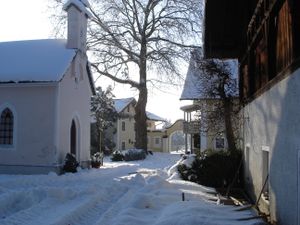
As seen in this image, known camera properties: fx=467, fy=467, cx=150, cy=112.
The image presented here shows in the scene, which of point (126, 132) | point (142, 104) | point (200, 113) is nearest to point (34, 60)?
point (200, 113)

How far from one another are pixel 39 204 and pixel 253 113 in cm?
619

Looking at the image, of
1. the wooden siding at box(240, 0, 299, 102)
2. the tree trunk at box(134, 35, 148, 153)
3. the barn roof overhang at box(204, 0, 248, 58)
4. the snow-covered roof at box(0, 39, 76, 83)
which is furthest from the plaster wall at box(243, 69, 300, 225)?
the tree trunk at box(134, 35, 148, 153)

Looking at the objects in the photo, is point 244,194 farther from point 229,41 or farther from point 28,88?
point 28,88

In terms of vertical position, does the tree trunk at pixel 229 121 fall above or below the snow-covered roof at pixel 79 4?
below

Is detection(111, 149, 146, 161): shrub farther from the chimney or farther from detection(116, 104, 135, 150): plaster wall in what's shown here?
detection(116, 104, 135, 150): plaster wall

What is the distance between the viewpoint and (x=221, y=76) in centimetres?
2002

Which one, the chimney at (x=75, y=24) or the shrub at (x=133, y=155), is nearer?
the chimney at (x=75, y=24)

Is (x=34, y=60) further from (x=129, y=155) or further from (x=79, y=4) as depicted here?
(x=129, y=155)

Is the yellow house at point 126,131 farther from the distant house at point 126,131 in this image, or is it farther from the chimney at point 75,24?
the chimney at point 75,24

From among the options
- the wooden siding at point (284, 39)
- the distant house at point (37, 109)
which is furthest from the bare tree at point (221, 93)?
the wooden siding at point (284, 39)

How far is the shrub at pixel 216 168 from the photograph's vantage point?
16891mm

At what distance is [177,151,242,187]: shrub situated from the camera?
1689cm

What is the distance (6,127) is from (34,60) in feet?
12.3

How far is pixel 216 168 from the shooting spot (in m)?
16.9
